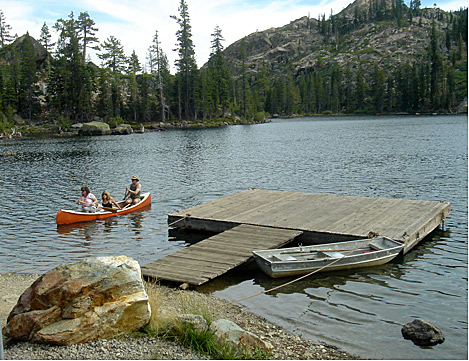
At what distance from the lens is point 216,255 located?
1303cm

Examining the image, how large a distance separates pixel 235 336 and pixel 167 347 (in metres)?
1.12

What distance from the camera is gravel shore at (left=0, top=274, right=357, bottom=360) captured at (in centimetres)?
686

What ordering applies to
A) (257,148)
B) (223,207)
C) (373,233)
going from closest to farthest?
1. (373,233)
2. (223,207)
3. (257,148)

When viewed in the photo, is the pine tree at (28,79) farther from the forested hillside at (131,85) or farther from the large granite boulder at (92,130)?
the large granite boulder at (92,130)

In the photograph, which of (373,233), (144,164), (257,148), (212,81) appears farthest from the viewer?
(212,81)

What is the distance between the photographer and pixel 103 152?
165 feet

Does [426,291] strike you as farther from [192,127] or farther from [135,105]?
[135,105]

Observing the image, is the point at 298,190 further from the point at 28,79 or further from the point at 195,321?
the point at 28,79

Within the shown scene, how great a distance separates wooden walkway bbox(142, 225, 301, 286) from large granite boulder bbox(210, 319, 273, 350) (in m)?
3.67

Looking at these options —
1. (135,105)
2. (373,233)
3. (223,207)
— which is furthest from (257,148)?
(135,105)

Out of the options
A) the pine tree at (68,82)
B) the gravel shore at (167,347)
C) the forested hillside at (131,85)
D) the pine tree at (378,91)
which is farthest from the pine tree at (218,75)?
the gravel shore at (167,347)

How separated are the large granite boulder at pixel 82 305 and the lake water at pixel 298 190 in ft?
11.4

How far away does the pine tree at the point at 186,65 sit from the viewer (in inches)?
3962

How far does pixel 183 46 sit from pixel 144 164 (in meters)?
69.3
